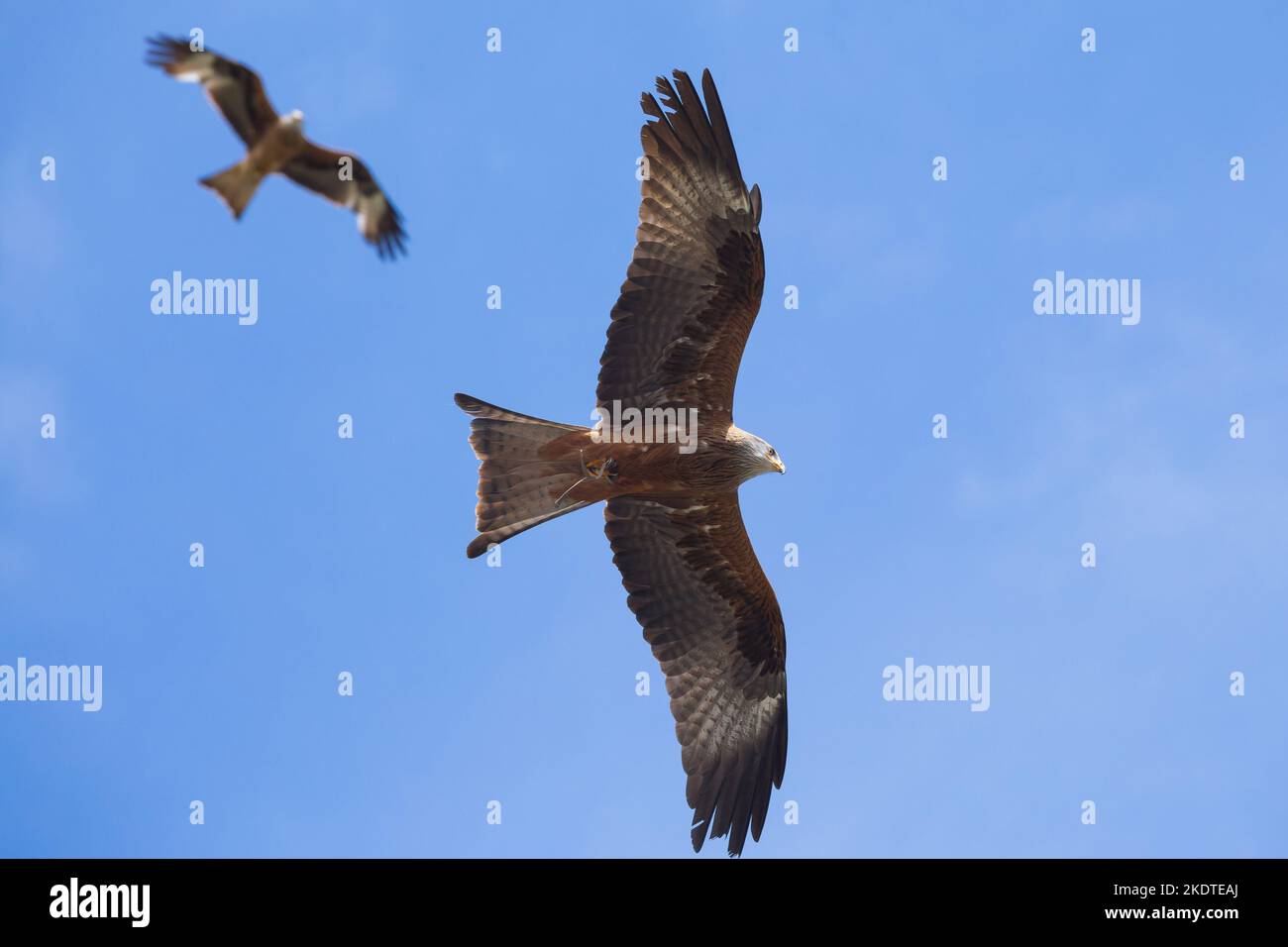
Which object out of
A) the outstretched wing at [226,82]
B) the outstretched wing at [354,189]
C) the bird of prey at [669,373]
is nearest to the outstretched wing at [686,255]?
the bird of prey at [669,373]

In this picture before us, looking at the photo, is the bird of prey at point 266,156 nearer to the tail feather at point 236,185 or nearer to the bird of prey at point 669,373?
the tail feather at point 236,185

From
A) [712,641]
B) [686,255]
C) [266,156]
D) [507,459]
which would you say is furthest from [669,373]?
[266,156]

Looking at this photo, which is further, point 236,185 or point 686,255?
point 686,255

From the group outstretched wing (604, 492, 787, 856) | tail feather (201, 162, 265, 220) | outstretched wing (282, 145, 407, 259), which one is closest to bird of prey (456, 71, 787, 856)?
outstretched wing (604, 492, 787, 856)

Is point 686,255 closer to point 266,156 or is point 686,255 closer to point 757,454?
point 757,454

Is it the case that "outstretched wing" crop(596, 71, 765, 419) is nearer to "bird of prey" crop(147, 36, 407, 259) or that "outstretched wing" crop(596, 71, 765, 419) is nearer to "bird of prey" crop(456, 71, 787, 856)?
"bird of prey" crop(456, 71, 787, 856)

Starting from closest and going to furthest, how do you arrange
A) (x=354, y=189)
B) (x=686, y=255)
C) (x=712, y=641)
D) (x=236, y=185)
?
(x=236, y=185) < (x=354, y=189) < (x=686, y=255) < (x=712, y=641)
